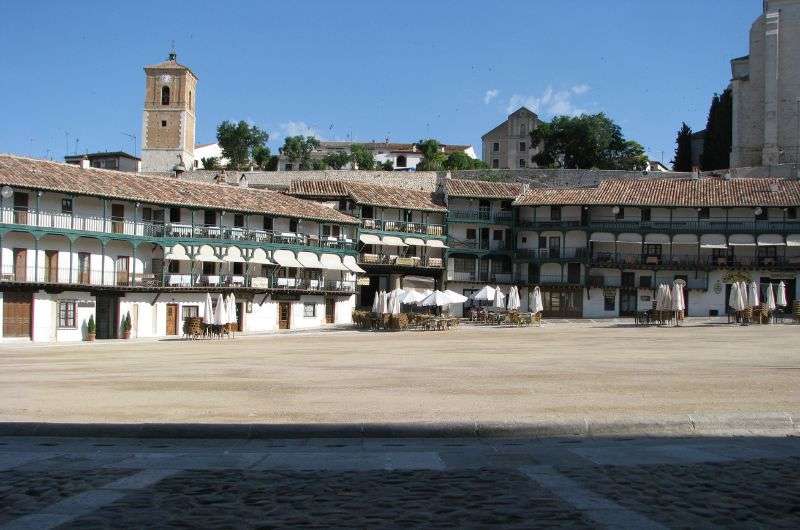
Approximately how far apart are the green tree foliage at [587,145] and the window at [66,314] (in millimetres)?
60032

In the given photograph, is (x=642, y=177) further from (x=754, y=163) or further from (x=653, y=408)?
(x=653, y=408)

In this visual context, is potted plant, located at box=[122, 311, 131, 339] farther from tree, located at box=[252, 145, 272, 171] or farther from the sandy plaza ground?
tree, located at box=[252, 145, 272, 171]

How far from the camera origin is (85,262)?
46.8 m

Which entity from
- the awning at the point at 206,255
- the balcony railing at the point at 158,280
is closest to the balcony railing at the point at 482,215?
the balcony railing at the point at 158,280

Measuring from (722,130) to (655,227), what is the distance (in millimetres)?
34647

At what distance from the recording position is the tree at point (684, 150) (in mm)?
97156

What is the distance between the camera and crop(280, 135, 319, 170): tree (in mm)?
108812

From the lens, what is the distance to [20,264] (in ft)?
143

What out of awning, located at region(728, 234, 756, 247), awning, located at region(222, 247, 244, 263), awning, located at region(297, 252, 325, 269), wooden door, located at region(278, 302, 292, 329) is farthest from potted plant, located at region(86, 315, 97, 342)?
awning, located at region(728, 234, 756, 247)

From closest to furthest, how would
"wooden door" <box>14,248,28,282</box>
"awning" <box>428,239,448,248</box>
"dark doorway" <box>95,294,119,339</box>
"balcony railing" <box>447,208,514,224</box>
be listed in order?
"wooden door" <box>14,248,28,282</box>
"dark doorway" <box>95,294,119,339</box>
"awning" <box>428,239,448,248</box>
"balcony railing" <box>447,208,514,224</box>

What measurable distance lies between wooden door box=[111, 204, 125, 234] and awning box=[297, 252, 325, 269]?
1174cm

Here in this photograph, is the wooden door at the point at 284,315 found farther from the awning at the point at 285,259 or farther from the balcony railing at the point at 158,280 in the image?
the awning at the point at 285,259

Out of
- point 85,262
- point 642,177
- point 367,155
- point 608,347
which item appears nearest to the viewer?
point 608,347

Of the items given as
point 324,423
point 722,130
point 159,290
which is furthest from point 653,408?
point 722,130
